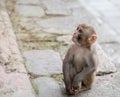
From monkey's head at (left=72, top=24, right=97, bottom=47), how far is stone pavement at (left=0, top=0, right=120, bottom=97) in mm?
557

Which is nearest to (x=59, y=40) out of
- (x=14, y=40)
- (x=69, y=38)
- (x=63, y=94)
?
(x=69, y=38)

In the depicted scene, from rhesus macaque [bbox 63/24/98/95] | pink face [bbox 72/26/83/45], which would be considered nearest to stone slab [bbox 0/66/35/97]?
rhesus macaque [bbox 63/24/98/95]

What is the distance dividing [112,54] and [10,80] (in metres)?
1.73

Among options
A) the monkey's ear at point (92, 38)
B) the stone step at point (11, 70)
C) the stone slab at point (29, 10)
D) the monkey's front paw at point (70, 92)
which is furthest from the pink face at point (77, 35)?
the stone slab at point (29, 10)

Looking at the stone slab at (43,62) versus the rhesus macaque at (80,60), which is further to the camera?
the stone slab at (43,62)

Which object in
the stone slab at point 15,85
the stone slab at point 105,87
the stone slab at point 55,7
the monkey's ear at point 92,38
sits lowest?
the stone slab at point 105,87

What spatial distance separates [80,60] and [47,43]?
1.57 m

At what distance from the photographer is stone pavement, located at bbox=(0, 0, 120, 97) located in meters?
4.24

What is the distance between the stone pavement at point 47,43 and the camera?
13.9 ft

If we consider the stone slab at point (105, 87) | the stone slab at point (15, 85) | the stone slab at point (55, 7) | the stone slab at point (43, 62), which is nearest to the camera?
the stone slab at point (15, 85)

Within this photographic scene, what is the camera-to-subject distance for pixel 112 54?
17.9 ft

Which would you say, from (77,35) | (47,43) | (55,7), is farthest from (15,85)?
(55,7)

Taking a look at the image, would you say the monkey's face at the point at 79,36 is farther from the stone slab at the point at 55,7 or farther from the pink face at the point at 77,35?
the stone slab at the point at 55,7

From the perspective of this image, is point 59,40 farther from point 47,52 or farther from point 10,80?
point 10,80
